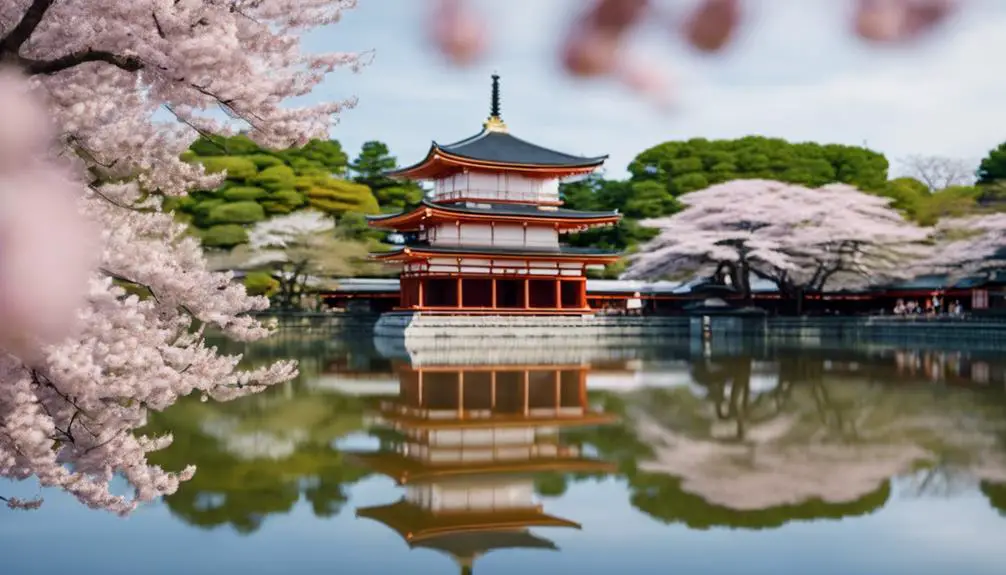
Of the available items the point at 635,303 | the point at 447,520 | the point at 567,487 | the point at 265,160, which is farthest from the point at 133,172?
the point at 635,303

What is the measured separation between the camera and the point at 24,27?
12.9ft

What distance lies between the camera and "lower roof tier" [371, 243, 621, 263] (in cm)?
2653

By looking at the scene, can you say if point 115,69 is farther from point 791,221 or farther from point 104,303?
point 791,221

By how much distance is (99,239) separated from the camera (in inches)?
158

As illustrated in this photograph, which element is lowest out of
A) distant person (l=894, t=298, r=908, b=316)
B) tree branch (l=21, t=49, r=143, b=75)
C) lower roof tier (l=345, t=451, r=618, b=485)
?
lower roof tier (l=345, t=451, r=618, b=485)

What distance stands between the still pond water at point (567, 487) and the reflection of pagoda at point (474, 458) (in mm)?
29

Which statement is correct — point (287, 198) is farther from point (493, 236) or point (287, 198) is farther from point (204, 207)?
point (493, 236)

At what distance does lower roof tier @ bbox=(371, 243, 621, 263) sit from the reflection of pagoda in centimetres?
1209

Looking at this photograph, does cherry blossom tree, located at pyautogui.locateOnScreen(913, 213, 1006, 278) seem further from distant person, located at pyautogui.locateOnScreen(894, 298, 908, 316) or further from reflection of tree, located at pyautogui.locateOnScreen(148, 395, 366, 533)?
reflection of tree, located at pyautogui.locateOnScreen(148, 395, 366, 533)

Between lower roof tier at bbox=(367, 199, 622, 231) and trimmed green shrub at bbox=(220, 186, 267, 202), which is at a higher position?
trimmed green shrub at bbox=(220, 186, 267, 202)

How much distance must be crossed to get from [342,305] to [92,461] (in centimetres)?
3161

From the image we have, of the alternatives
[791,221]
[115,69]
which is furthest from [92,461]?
[791,221]

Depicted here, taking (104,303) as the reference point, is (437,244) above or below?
above

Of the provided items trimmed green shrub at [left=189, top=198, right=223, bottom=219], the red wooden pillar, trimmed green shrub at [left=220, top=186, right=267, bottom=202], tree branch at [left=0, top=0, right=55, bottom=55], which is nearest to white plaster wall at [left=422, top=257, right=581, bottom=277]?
trimmed green shrub at [left=220, top=186, right=267, bottom=202]
